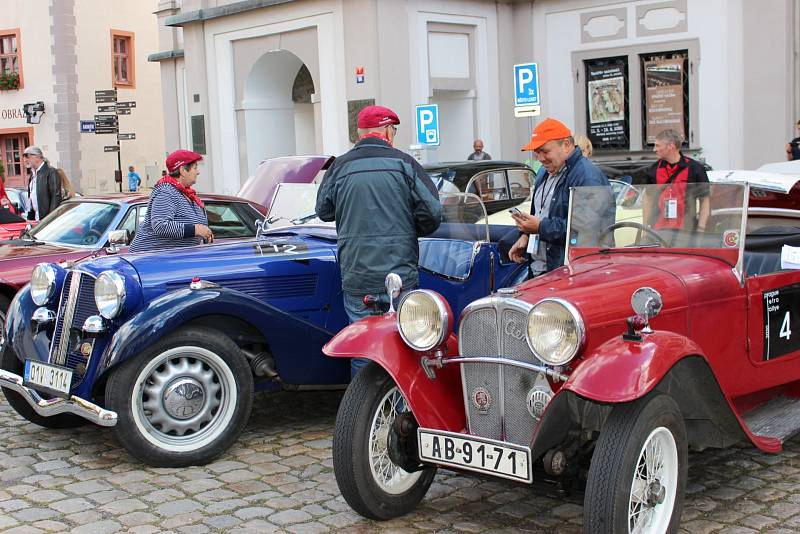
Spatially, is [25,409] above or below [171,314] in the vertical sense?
below

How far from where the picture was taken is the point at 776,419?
4504 mm

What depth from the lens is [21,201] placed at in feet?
56.1

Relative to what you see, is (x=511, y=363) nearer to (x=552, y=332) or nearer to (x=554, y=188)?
(x=552, y=332)

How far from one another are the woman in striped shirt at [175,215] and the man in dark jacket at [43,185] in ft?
18.7

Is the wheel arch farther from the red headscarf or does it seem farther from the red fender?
the red headscarf

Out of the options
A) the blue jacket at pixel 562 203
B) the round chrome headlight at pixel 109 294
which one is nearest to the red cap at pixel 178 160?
the round chrome headlight at pixel 109 294

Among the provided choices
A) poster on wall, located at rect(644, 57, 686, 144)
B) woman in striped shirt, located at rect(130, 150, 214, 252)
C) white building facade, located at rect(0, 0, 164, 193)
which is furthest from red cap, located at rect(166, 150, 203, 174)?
white building facade, located at rect(0, 0, 164, 193)

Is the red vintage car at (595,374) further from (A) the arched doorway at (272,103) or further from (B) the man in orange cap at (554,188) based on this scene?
(A) the arched doorway at (272,103)

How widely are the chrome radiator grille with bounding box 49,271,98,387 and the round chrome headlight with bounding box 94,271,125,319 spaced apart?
146 mm

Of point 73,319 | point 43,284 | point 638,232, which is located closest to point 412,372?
point 638,232

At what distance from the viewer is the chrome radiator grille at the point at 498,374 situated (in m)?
3.83

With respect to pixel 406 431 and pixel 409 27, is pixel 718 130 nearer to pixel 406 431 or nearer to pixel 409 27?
pixel 409 27

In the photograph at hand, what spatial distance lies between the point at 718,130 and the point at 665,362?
48.4 ft

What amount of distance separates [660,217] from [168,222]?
3191 mm
